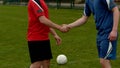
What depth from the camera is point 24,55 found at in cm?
1050

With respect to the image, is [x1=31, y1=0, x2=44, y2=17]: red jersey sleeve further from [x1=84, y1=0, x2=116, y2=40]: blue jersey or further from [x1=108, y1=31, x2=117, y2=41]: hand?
[x1=108, y1=31, x2=117, y2=41]: hand

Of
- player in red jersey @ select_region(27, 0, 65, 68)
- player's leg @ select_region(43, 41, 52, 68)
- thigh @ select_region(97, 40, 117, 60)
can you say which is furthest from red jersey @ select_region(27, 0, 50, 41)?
thigh @ select_region(97, 40, 117, 60)

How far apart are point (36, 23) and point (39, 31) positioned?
0.15 metres

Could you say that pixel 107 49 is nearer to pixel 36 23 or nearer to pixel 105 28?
pixel 105 28

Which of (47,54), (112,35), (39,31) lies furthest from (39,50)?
(112,35)

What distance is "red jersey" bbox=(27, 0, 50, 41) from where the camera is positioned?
6.07 m

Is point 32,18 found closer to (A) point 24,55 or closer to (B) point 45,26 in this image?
(B) point 45,26

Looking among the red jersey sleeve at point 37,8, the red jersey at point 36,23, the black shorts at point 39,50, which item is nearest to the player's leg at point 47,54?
the black shorts at point 39,50

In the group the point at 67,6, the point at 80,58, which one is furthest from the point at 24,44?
the point at 67,6

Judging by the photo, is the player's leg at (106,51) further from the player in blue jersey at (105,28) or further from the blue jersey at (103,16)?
the blue jersey at (103,16)

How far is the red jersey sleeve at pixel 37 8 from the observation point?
19.7ft

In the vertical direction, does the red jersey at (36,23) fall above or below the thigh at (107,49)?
above

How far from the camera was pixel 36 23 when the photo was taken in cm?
618

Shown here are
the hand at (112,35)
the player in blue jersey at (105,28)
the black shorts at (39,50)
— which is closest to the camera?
the hand at (112,35)
